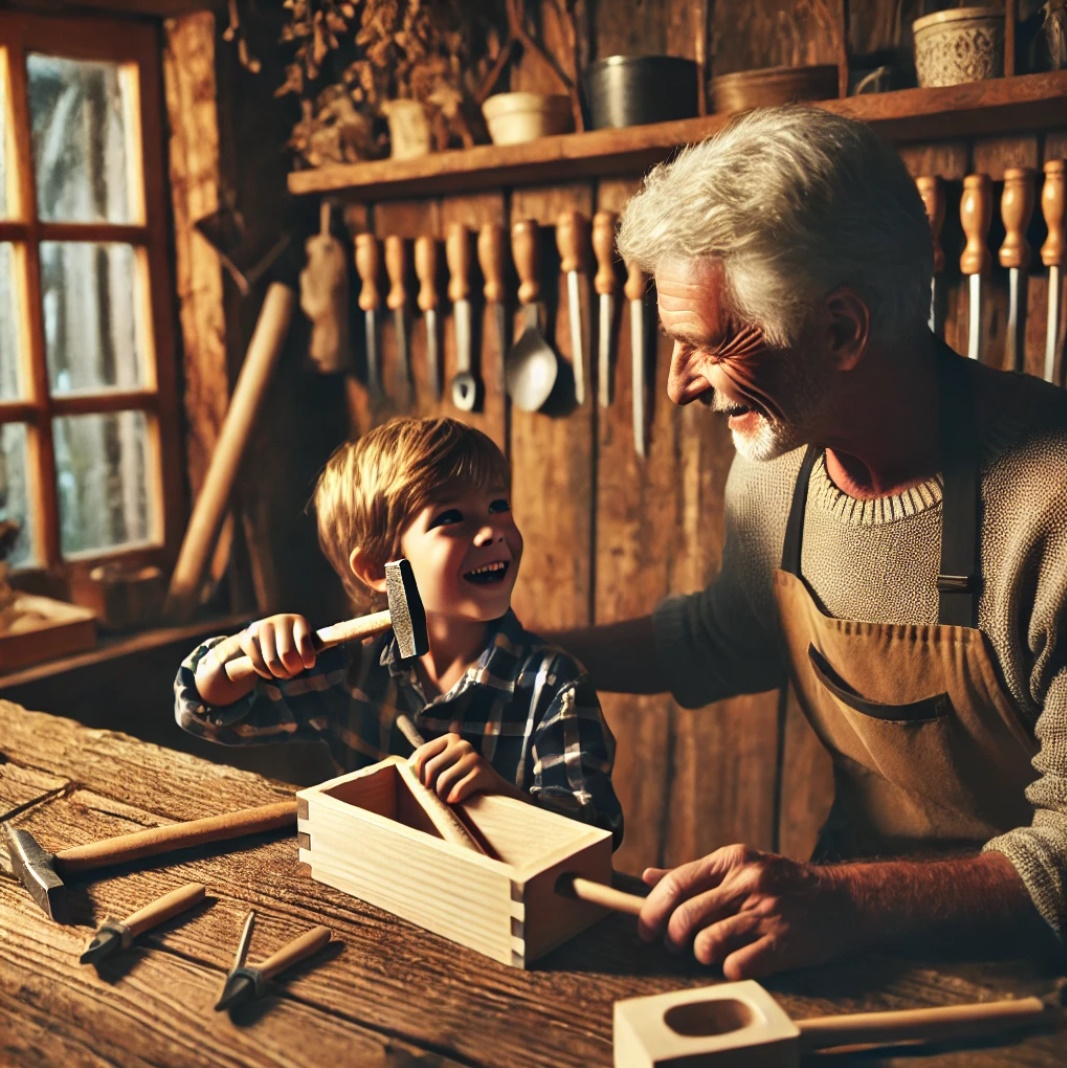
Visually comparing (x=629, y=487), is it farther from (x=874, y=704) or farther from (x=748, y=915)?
(x=748, y=915)

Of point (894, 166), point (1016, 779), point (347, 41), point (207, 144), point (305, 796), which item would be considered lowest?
point (1016, 779)

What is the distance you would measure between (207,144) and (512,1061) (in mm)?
2138

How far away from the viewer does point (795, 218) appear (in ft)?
4.01

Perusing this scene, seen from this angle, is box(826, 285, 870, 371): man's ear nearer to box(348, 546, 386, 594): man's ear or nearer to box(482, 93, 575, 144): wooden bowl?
box(348, 546, 386, 594): man's ear

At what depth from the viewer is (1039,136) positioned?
67.1 inches

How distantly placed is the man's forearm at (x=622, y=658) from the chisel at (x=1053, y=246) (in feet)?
2.35

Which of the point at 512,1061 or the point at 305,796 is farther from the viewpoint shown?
the point at 305,796

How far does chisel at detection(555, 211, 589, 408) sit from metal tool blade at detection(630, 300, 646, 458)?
10 cm

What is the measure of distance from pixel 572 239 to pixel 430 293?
367mm

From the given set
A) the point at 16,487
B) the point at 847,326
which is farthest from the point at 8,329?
the point at 847,326

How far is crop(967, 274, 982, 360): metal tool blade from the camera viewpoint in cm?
173

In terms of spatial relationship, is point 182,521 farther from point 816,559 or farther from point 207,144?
point 816,559

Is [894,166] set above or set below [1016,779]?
above

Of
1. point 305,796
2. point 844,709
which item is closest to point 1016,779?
point 844,709
